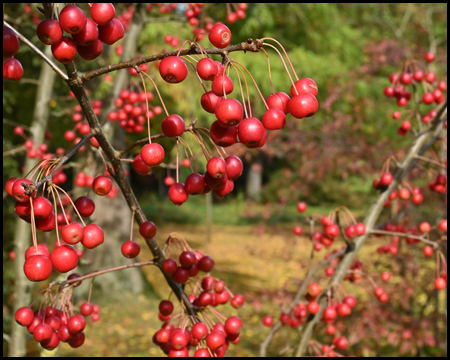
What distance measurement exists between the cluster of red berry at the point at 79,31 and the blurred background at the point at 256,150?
5.15 feet

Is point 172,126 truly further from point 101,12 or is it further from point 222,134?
point 101,12

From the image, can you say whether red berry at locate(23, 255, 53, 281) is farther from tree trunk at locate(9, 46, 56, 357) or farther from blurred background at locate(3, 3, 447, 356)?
tree trunk at locate(9, 46, 56, 357)

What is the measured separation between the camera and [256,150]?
607 centimetres

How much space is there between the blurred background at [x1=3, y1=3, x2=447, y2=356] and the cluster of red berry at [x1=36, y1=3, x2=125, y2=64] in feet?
5.15

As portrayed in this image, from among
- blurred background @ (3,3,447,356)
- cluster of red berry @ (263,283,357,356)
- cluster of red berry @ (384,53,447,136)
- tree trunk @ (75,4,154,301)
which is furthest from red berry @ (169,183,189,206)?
tree trunk @ (75,4,154,301)

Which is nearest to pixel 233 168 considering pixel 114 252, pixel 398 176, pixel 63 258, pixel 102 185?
pixel 102 185

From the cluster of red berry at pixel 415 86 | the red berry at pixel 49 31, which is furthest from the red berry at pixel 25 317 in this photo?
the cluster of red berry at pixel 415 86

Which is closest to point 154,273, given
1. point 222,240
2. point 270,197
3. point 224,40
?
point 222,240

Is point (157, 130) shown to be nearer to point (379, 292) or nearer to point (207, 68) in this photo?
point (379, 292)

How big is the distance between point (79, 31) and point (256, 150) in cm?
525

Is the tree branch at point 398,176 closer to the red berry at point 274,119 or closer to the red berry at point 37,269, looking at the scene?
the red berry at point 274,119

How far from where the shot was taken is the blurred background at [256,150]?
3.80 metres

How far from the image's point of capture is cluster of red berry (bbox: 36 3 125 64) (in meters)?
0.85

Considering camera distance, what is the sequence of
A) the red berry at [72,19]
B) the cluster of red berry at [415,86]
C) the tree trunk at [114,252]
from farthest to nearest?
1. the tree trunk at [114,252]
2. the cluster of red berry at [415,86]
3. the red berry at [72,19]
